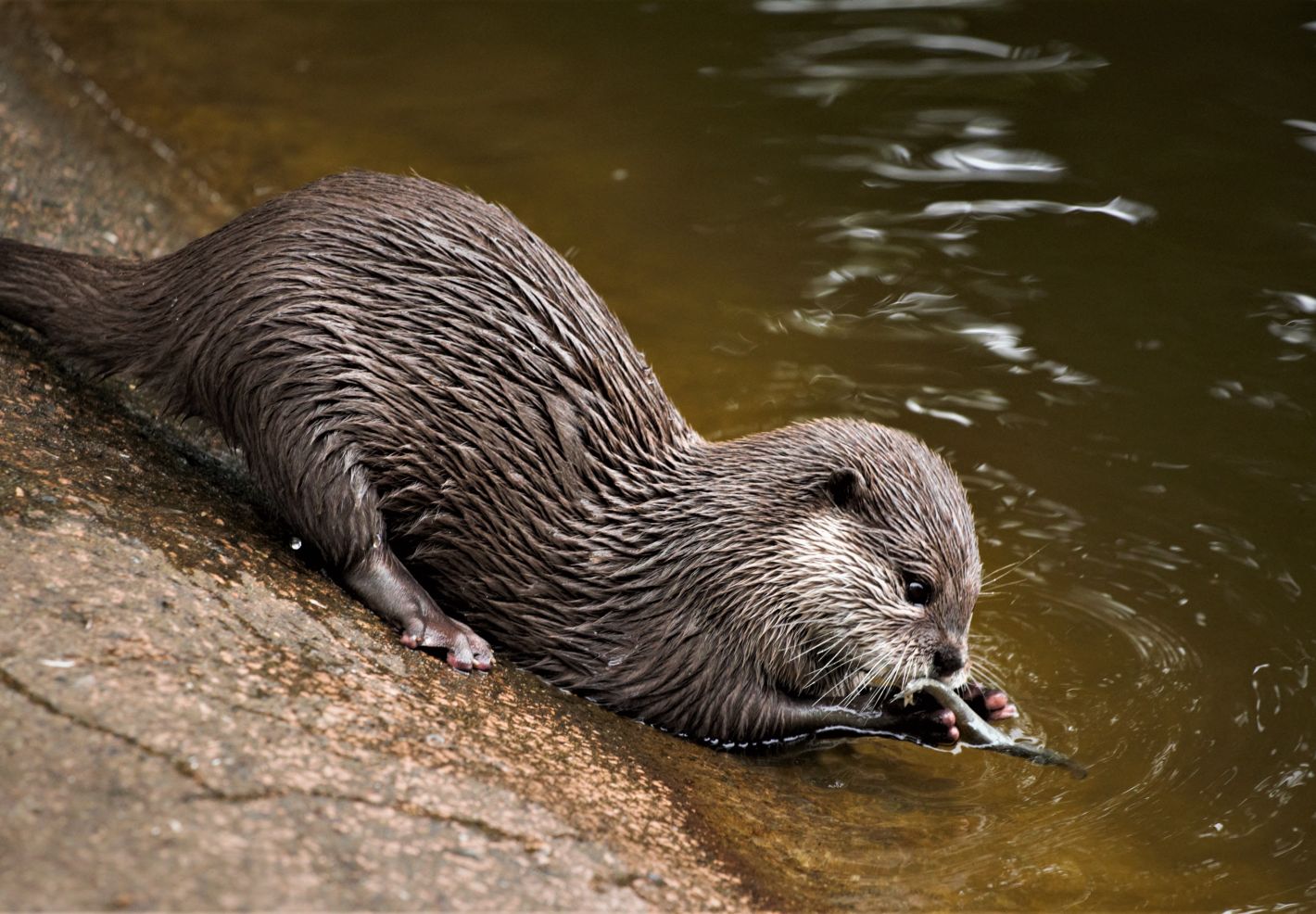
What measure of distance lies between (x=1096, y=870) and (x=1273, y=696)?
2.64ft

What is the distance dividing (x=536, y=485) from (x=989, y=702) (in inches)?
44.7

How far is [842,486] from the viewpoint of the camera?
3.13 meters

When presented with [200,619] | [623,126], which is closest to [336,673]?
[200,619]

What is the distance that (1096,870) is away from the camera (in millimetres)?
2857

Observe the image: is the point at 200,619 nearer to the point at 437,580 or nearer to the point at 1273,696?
Answer: the point at 437,580

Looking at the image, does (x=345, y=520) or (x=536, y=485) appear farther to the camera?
(x=536, y=485)

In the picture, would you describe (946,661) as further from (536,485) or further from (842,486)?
(536,485)

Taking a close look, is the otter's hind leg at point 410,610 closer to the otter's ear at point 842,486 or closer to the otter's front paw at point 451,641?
the otter's front paw at point 451,641

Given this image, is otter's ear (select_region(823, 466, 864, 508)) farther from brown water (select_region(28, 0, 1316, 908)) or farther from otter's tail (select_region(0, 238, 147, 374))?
otter's tail (select_region(0, 238, 147, 374))

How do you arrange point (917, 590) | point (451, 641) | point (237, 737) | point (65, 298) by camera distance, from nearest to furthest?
point (237, 737) → point (451, 641) → point (917, 590) → point (65, 298)

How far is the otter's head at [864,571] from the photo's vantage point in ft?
10.1

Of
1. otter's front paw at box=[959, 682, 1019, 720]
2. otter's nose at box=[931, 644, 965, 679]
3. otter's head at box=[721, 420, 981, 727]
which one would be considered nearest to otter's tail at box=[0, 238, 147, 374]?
otter's head at box=[721, 420, 981, 727]

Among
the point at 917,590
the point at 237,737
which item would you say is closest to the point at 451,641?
the point at 237,737

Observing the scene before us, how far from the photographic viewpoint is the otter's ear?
311 centimetres
